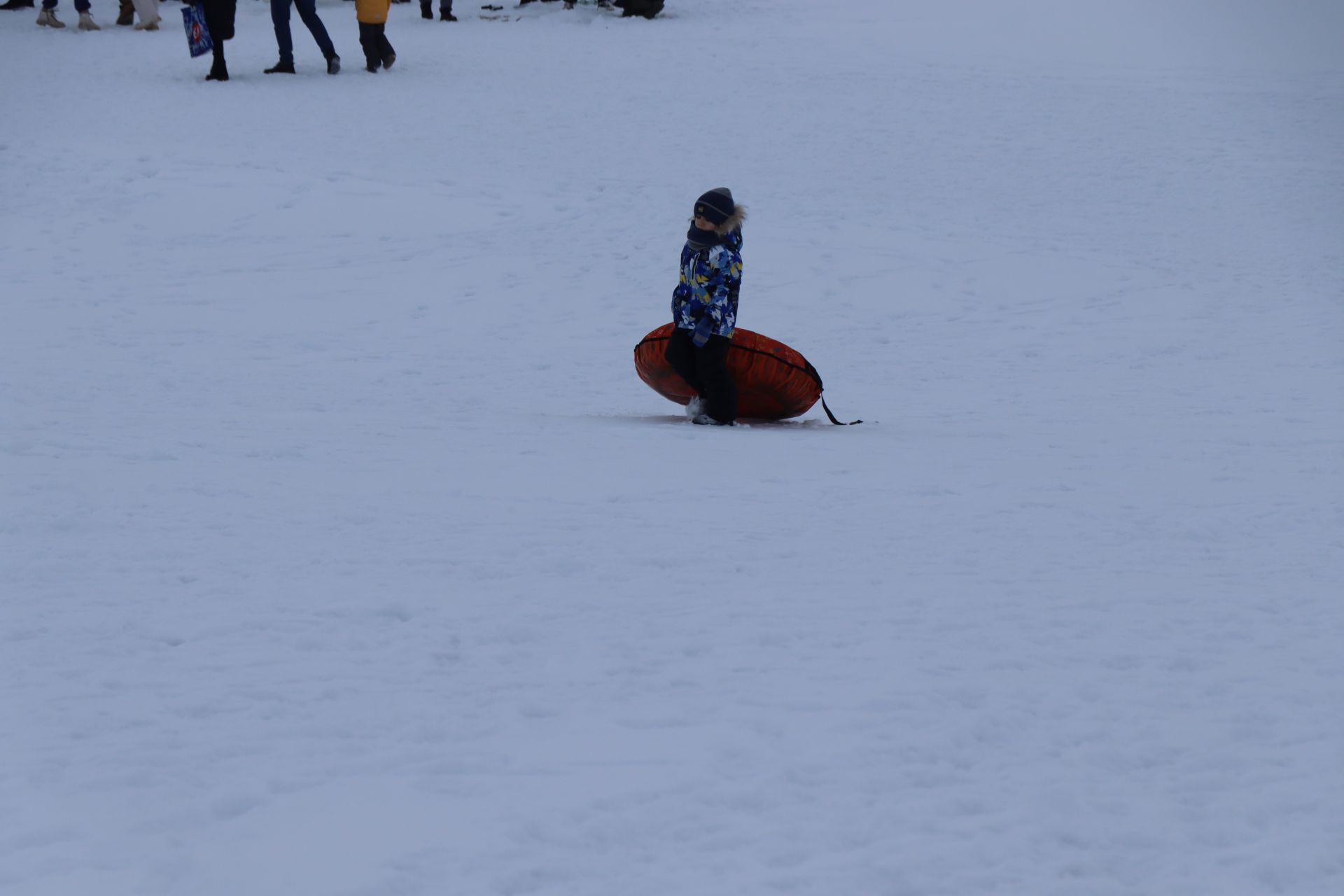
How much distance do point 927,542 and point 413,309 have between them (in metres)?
5.70

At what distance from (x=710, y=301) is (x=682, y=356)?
0.36 m

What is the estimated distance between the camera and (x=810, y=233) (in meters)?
10.6

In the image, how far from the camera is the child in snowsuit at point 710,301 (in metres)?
5.61

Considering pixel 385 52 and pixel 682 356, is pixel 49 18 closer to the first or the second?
pixel 385 52

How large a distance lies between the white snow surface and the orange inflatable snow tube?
28 cm

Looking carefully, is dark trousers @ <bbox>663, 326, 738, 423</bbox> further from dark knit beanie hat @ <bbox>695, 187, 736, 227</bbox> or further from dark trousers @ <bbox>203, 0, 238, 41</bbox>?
dark trousers @ <bbox>203, 0, 238, 41</bbox>

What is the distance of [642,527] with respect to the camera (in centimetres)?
440

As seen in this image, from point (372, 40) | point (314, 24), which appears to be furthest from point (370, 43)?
point (314, 24)

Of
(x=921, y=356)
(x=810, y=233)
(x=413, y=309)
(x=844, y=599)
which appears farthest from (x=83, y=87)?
(x=844, y=599)

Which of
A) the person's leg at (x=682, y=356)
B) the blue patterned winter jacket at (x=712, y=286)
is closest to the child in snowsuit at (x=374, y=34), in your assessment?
the person's leg at (x=682, y=356)

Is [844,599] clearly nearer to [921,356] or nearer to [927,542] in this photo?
[927,542]

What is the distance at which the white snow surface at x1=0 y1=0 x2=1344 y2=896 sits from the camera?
275 centimetres

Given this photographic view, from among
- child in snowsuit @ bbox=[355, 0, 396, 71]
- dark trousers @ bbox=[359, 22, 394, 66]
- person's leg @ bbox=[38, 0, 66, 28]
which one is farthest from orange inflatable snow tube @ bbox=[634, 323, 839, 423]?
person's leg @ bbox=[38, 0, 66, 28]

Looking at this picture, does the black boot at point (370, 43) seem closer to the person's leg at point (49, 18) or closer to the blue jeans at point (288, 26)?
the blue jeans at point (288, 26)
